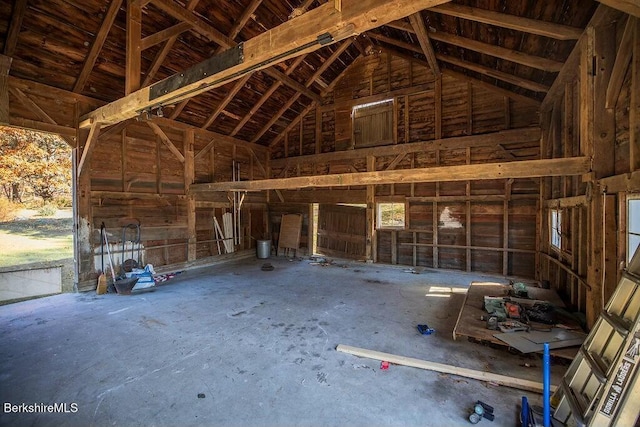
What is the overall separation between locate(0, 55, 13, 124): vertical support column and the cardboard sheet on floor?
8272mm

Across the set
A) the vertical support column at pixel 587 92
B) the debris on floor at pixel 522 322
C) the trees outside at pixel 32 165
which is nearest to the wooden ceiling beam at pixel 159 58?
the trees outside at pixel 32 165

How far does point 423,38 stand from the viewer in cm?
580

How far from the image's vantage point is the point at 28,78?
5.22m

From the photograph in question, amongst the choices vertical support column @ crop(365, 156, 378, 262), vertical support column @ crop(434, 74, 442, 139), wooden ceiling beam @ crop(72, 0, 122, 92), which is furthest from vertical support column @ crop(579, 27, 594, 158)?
wooden ceiling beam @ crop(72, 0, 122, 92)

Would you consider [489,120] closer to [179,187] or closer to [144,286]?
[179,187]

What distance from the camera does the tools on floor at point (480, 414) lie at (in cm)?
223

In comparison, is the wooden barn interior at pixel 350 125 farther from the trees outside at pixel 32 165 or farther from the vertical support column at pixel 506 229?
the trees outside at pixel 32 165

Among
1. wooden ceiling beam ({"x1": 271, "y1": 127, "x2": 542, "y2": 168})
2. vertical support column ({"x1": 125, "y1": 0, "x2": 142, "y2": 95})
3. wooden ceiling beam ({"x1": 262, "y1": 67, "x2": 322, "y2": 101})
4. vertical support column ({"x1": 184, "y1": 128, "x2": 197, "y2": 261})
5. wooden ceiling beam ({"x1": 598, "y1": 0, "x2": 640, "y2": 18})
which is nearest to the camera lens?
wooden ceiling beam ({"x1": 598, "y1": 0, "x2": 640, "y2": 18})

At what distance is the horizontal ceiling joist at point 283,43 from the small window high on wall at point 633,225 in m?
2.81

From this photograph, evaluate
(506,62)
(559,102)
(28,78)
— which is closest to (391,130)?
(506,62)

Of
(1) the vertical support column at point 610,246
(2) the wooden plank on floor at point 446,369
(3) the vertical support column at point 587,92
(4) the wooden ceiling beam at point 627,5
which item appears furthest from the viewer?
(3) the vertical support column at point 587,92

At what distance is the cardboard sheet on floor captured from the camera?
3158 mm

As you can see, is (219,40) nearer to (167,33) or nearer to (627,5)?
(167,33)

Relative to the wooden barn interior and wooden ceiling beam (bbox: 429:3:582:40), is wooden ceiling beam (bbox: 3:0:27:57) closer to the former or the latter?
the wooden barn interior
